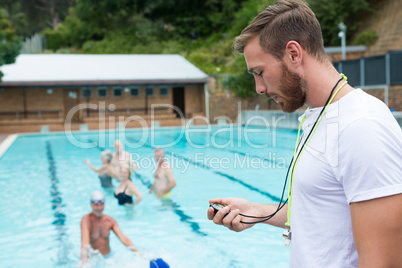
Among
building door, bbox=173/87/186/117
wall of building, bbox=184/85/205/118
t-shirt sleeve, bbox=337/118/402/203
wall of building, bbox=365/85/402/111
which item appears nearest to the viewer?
t-shirt sleeve, bbox=337/118/402/203

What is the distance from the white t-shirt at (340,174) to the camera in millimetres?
1032

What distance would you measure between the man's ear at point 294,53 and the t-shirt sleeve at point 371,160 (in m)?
0.26

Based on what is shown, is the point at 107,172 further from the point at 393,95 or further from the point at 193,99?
the point at 193,99

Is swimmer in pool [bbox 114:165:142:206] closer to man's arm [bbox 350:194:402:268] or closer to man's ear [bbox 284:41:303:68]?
man's ear [bbox 284:41:303:68]

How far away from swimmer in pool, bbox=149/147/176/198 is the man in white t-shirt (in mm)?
5669

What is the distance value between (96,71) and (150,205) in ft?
60.2

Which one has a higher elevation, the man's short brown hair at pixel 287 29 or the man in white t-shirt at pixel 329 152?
the man's short brown hair at pixel 287 29

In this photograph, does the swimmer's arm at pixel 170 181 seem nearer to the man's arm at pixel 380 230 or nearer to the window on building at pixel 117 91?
the man's arm at pixel 380 230

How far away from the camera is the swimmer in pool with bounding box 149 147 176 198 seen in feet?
22.8

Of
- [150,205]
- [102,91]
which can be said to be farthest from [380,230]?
[102,91]

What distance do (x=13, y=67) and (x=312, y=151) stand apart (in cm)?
2509

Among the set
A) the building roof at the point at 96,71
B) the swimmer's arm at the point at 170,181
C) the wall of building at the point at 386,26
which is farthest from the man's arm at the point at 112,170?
the wall of building at the point at 386,26

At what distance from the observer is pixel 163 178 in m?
7.06

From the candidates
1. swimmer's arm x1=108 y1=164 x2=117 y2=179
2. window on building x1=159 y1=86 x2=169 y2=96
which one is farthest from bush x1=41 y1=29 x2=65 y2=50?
swimmer's arm x1=108 y1=164 x2=117 y2=179
